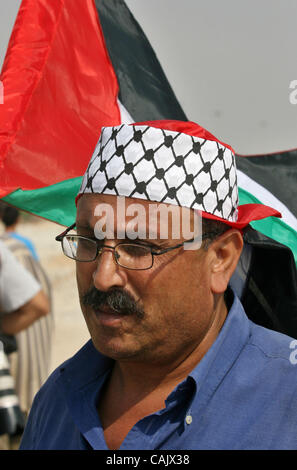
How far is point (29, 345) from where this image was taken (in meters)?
3.97

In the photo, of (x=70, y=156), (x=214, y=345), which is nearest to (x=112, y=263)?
(x=214, y=345)

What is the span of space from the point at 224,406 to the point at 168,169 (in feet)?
2.10

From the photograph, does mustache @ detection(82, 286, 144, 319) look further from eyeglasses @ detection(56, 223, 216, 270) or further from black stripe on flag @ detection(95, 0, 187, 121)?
black stripe on flag @ detection(95, 0, 187, 121)

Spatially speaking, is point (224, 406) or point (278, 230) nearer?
point (224, 406)

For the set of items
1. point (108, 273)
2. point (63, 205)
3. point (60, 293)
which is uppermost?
point (108, 273)

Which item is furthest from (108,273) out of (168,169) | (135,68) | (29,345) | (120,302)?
(29,345)

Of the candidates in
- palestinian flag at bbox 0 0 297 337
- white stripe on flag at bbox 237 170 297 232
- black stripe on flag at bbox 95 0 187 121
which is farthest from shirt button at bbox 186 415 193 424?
black stripe on flag at bbox 95 0 187 121

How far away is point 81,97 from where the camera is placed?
8.36 feet

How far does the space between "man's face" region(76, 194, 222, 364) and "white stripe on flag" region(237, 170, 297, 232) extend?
96 centimetres

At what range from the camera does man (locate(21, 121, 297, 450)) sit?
1422 millimetres

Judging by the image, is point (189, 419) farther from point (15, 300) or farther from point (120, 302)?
point (15, 300)

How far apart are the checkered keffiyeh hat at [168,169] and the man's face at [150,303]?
61mm

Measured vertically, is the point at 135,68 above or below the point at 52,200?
above

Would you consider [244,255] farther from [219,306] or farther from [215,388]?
[215,388]
